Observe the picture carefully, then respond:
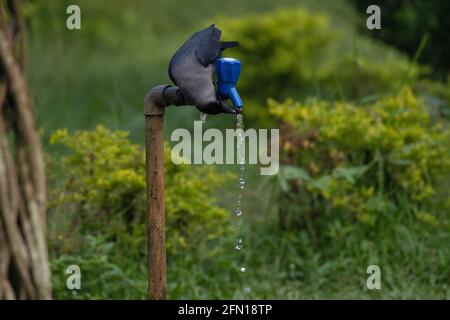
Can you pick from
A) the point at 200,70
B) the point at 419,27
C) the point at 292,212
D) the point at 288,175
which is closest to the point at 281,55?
the point at 419,27

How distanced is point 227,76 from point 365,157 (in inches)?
83.9

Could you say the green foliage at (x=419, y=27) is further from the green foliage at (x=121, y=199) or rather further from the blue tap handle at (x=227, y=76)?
the blue tap handle at (x=227, y=76)

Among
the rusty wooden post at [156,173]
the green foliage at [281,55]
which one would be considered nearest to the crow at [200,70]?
the rusty wooden post at [156,173]

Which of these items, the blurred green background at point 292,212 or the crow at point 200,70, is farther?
the blurred green background at point 292,212

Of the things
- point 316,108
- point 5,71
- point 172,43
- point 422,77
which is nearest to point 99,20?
point 172,43

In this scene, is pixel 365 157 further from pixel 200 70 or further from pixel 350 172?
pixel 200 70

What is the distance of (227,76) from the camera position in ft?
8.51

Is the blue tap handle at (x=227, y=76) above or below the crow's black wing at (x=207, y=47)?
below

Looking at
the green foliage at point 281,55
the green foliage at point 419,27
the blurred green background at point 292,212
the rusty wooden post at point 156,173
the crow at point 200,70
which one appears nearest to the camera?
the crow at point 200,70

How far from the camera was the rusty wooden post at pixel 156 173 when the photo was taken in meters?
2.79

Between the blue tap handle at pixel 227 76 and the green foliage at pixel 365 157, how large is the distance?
1678 millimetres

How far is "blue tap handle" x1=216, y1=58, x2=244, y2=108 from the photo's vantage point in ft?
8.45

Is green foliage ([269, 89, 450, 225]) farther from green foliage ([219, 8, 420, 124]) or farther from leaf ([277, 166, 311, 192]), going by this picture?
green foliage ([219, 8, 420, 124])
